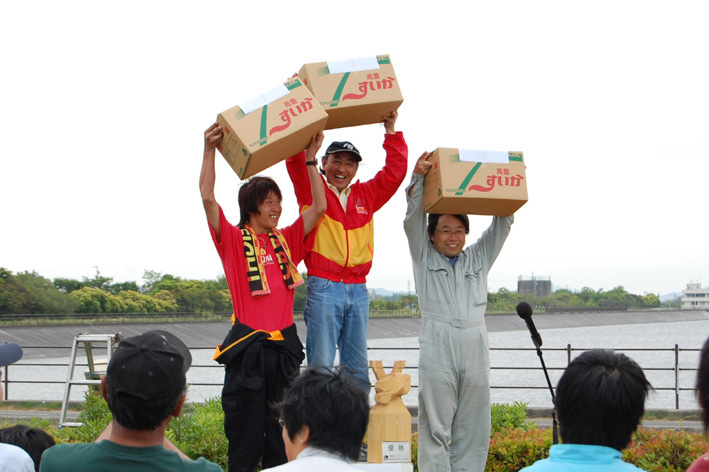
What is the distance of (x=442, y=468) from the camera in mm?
3781

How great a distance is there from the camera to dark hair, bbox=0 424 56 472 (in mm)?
2557

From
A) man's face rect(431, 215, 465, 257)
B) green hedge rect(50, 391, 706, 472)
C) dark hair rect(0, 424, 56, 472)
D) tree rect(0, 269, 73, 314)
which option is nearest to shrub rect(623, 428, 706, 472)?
green hedge rect(50, 391, 706, 472)

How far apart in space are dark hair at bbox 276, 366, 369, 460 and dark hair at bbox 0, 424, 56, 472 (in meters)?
1.08

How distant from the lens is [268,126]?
3637mm

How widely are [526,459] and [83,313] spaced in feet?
75.7

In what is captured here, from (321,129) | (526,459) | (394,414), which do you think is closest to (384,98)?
(321,129)

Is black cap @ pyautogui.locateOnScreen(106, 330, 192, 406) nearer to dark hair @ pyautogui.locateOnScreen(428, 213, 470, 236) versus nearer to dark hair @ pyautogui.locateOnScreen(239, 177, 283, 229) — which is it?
dark hair @ pyautogui.locateOnScreen(239, 177, 283, 229)

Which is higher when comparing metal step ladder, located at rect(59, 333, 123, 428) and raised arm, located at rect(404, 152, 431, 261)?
raised arm, located at rect(404, 152, 431, 261)

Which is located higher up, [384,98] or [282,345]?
[384,98]

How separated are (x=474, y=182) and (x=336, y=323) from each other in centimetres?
117

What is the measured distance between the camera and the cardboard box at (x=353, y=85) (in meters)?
3.91

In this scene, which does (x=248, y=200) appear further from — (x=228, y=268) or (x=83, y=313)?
(x=83, y=313)

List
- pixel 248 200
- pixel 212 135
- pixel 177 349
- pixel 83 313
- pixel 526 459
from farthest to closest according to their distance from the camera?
1. pixel 83 313
2. pixel 526 459
3. pixel 248 200
4. pixel 212 135
5. pixel 177 349

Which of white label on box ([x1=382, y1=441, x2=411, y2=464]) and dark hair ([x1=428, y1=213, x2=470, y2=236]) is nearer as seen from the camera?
white label on box ([x1=382, y1=441, x2=411, y2=464])
